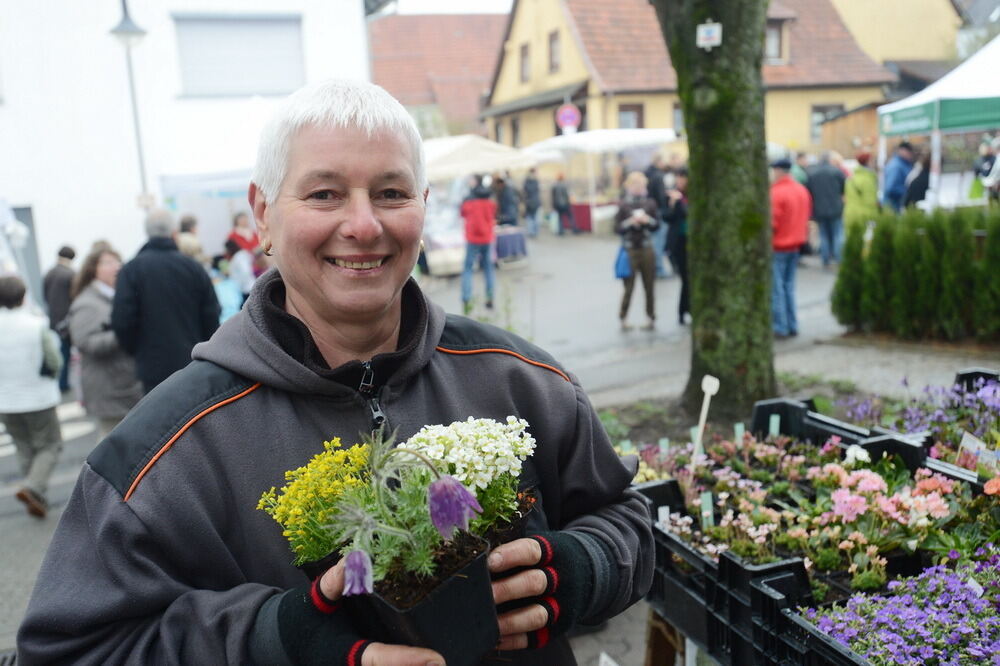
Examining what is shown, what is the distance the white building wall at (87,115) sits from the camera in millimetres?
14383

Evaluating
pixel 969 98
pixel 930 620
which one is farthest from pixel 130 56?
pixel 930 620

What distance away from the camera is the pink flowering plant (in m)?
1.18

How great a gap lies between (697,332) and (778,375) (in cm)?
189

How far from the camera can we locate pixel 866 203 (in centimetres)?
1206

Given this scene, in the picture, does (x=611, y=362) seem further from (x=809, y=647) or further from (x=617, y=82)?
(x=617, y=82)

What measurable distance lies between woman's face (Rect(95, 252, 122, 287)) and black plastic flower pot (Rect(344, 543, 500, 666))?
567 cm

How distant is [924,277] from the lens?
28.3 ft

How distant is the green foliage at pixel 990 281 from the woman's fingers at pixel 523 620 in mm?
8077

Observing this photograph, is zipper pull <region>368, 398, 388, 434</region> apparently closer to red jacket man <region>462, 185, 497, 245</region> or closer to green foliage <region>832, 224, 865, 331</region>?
green foliage <region>832, 224, 865, 331</region>

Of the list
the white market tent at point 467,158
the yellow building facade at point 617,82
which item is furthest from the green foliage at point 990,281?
the yellow building facade at point 617,82

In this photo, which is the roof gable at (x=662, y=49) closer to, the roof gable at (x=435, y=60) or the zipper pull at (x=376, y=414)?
the roof gable at (x=435, y=60)

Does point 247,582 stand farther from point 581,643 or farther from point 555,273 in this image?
point 555,273

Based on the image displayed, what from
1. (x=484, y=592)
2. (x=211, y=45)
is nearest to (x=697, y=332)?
(x=484, y=592)

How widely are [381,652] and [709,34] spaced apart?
5.19 meters
